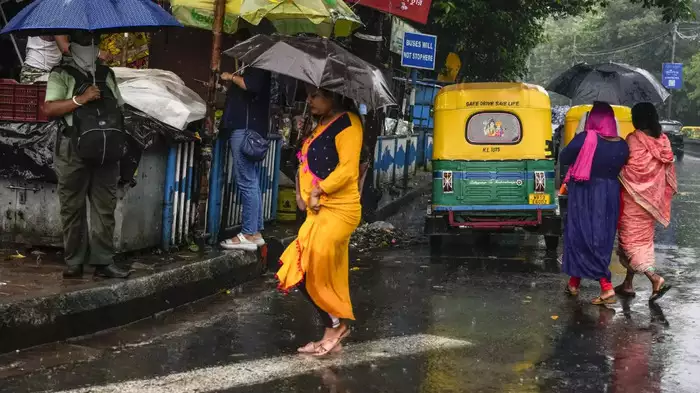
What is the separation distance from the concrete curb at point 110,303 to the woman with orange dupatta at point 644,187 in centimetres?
356

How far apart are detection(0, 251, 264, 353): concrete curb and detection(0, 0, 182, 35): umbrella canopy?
1823mm

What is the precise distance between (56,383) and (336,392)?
1.52 m

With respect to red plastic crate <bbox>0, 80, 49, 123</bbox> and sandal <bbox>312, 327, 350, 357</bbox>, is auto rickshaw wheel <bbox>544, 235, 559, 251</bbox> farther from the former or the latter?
red plastic crate <bbox>0, 80, 49, 123</bbox>

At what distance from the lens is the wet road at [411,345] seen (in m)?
5.26

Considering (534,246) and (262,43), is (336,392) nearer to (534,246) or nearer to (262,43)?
(262,43)

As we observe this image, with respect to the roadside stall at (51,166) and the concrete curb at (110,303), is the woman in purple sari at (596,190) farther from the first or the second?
the roadside stall at (51,166)

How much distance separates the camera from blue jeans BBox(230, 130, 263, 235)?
8.51 metres

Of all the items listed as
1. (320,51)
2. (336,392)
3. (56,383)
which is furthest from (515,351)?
(56,383)

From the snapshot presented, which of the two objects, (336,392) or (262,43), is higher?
(262,43)

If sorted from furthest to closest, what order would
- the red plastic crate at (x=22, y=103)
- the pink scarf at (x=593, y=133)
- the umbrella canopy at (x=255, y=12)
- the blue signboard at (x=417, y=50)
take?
1. the blue signboard at (x=417, y=50)
2. the umbrella canopy at (x=255, y=12)
3. the pink scarf at (x=593, y=133)
4. the red plastic crate at (x=22, y=103)

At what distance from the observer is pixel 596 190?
8148 mm

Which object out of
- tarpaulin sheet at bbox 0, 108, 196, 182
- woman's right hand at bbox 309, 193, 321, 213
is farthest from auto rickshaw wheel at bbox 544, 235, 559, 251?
woman's right hand at bbox 309, 193, 321, 213

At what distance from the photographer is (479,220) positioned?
1120cm

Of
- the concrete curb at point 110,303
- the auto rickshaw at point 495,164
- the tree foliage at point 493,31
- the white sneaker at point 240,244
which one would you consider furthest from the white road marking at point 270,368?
the tree foliage at point 493,31
